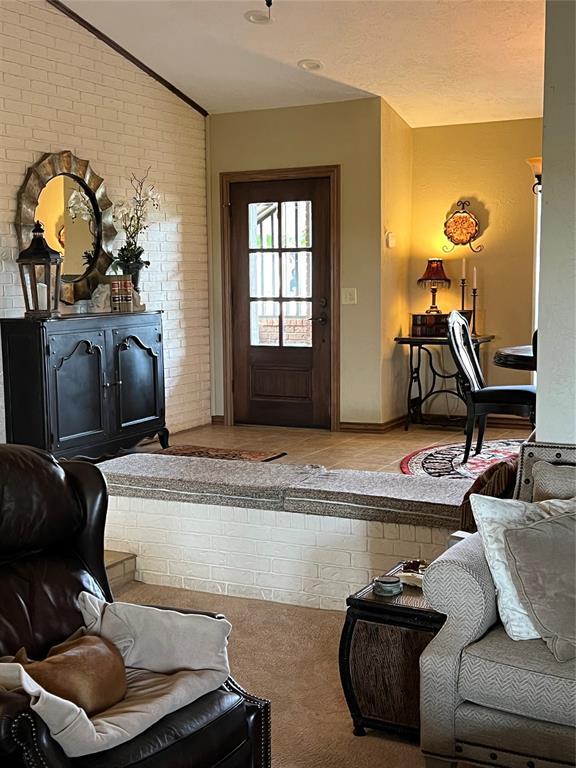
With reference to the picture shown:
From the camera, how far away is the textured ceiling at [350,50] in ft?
19.0

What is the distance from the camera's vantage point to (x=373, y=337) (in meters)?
7.43

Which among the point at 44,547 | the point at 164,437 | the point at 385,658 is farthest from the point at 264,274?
the point at 44,547

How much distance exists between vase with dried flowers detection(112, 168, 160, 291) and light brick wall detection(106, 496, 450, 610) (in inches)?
111

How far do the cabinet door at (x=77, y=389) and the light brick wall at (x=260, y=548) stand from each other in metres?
1.62

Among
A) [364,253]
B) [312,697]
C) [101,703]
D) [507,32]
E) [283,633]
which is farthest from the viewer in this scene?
[364,253]

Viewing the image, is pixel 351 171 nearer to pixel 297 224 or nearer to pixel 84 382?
pixel 297 224

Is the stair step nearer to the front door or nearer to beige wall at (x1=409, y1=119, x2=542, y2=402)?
the front door

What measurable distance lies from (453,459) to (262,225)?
8.59ft

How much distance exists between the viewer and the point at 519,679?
2318 millimetres

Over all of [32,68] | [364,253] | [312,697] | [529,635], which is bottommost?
[312,697]

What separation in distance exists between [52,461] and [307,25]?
4.41 m

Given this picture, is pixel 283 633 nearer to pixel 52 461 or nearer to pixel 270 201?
pixel 52 461

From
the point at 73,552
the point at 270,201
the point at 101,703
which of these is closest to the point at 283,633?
the point at 73,552

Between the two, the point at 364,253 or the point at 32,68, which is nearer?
the point at 32,68
